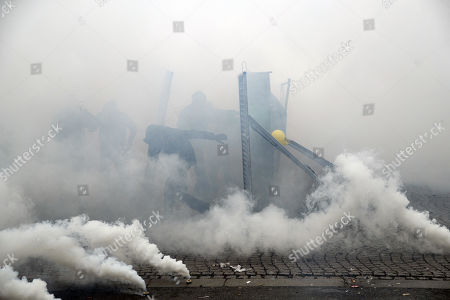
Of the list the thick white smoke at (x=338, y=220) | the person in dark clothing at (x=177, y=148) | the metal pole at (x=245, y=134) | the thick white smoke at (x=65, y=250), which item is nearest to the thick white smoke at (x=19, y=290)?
the thick white smoke at (x=65, y=250)

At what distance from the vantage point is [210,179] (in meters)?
9.02

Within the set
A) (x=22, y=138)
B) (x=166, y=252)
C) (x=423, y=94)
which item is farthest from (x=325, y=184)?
(x=22, y=138)

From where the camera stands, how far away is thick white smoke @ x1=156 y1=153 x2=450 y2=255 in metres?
6.68

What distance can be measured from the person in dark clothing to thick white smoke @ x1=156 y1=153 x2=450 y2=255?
3.63 feet

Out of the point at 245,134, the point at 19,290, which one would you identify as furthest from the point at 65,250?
the point at 245,134

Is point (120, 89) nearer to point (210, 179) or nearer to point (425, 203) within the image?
point (210, 179)

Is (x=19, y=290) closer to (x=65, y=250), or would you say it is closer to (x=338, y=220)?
(x=65, y=250)

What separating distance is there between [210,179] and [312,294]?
15.1 feet

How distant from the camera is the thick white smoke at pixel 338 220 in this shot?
668 cm

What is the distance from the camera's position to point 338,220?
7.04 metres

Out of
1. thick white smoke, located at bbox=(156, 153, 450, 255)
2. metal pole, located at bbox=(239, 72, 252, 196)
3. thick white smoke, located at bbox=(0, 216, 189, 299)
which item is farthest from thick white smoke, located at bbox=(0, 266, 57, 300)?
metal pole, located at bbox=(239, 72, 252, 196)

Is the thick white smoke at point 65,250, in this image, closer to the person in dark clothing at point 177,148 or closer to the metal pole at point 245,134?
the person in dark clothing at point 177,148

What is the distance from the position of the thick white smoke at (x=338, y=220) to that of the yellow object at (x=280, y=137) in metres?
1.53

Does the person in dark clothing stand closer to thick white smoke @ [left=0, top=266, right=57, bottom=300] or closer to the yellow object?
the yellow object
